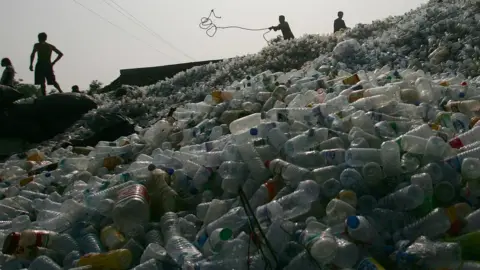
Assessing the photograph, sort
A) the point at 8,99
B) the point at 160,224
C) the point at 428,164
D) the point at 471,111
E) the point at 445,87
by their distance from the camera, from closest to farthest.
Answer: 1. the point at 428,164
2. the point at 160,224
3. the point at 471,111
4. the point at 445,87
5. the point at 8,99

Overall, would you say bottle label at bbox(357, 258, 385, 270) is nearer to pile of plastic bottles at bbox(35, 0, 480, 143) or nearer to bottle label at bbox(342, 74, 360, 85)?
bottle label at bbox(342, 74, 360, 85)

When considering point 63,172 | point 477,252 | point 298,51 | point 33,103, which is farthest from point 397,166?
point 33,103

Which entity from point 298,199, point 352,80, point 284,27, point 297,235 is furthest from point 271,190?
point 284,27

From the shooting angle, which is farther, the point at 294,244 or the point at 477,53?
the point at 477,53

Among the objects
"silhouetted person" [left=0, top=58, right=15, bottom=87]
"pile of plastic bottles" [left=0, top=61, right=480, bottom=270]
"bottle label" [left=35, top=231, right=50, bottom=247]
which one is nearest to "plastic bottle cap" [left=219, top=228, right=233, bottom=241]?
"pile of plastic bottles" [left=0, top=61, right=480, bottom=270]

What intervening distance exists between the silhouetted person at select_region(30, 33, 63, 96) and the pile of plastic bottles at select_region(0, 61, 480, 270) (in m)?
5.10

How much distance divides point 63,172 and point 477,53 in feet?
13.2

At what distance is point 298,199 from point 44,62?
23.5 ft

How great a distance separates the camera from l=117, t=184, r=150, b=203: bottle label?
2.91 meters

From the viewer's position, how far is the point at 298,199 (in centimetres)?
255

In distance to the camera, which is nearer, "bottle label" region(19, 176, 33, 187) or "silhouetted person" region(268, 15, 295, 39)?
"bottle label" region(19, 176, 33, 187)

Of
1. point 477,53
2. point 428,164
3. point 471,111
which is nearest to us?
point 428,164

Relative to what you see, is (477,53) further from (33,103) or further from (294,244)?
(33,103)

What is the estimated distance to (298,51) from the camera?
7.36 m
